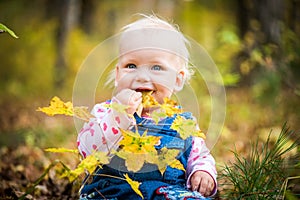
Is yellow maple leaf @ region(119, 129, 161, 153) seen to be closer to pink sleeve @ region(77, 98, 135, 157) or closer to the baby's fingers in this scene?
pink sleeve @ region(77, 98, 135, 157)

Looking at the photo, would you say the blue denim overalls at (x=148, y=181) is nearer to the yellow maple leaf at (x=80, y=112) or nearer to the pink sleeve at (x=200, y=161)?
the pink sleeve at (x=200, y=161)

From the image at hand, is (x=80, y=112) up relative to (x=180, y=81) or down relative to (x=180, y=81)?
down

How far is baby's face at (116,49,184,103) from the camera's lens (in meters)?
2.22

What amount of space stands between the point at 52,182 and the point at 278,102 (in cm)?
279

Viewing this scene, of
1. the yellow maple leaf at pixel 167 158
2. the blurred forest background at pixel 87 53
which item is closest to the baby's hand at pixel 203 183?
the blurred forest background at pixel 87 53

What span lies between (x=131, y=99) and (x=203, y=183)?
0.54 metres

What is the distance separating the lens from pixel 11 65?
40.8 feet

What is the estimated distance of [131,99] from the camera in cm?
205

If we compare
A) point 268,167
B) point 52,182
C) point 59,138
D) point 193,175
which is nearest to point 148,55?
point 193,175

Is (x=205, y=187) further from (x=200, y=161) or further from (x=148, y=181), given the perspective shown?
(x=148, y=181)

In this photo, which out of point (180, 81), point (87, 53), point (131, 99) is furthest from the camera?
point (87, 53)

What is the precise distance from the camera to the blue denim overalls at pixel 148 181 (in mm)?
2147

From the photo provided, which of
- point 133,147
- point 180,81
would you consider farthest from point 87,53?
point 133,147

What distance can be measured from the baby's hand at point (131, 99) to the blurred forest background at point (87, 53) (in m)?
0.59
